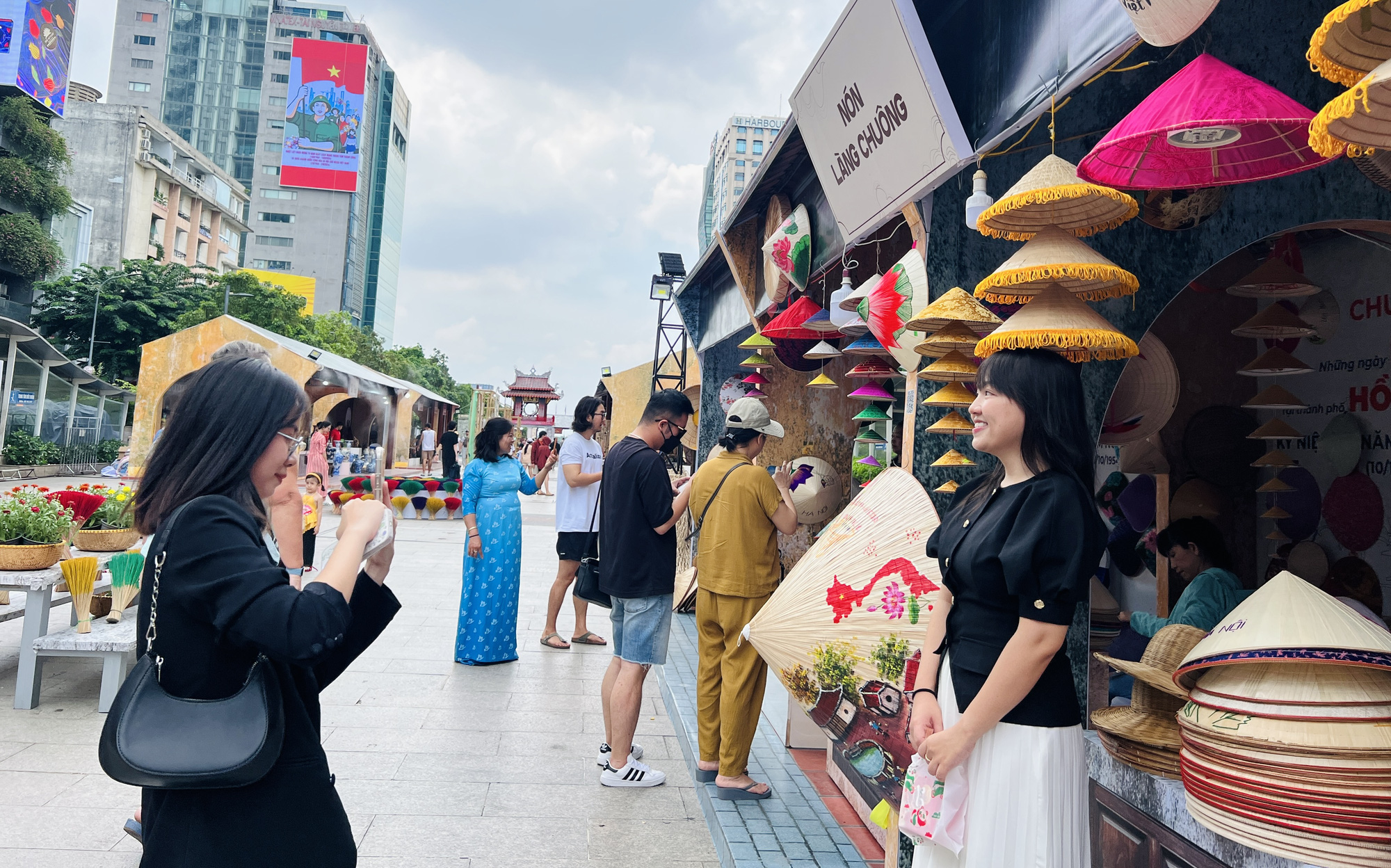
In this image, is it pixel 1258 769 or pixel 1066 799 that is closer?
pixel 1258 769

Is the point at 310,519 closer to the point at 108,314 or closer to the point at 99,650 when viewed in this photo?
the point at 99,650

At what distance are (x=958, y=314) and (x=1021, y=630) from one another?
1.01 meters

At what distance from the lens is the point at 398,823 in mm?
3379

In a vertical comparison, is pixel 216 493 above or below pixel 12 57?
below

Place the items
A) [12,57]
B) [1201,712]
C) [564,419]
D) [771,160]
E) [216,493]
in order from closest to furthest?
[216,493]
[1201,712]
[771,160]
[12,57]
[564,419]

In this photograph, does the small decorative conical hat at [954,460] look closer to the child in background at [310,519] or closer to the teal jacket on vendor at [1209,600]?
the teal jacket on vendor at [1209,600]

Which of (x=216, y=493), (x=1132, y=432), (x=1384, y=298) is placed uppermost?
(x=1384, y=298)

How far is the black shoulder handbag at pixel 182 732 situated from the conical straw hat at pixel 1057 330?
5.09 feet

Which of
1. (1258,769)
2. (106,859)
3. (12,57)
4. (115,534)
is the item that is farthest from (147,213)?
(1258,769)

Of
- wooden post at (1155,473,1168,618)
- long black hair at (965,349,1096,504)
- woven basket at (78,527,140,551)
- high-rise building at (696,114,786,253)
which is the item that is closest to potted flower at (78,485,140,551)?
woven basket at (78,527,140,551)

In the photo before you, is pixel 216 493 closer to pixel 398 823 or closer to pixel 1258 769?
pixel 1258 769

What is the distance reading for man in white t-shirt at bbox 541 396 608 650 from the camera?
19.0 feet

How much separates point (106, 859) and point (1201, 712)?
350 cm

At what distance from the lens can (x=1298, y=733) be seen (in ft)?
4.70
